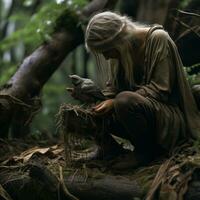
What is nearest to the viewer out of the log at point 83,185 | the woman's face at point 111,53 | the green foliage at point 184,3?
the log at point 83,185

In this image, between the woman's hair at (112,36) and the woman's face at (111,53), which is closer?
the woman's hair at (112,36)

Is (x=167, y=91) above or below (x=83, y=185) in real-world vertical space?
above

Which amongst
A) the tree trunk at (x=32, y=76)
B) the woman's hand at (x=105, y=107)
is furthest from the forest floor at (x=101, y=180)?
the tree trunk at (x=32, y=76)

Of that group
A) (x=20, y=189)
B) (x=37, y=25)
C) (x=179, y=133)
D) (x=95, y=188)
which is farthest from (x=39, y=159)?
(x=37, y=25)

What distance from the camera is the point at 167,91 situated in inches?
242

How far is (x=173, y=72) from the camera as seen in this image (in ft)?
20.4

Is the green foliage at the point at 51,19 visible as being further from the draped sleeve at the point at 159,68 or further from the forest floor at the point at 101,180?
the draped sleeve at the point at 159,68

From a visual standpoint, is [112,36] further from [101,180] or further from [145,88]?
[101,180]

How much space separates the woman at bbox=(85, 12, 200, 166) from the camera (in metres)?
6.07

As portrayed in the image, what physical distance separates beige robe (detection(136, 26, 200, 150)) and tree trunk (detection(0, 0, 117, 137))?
248cm

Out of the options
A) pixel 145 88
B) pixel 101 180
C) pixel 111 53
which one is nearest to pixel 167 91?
pixel 145 88

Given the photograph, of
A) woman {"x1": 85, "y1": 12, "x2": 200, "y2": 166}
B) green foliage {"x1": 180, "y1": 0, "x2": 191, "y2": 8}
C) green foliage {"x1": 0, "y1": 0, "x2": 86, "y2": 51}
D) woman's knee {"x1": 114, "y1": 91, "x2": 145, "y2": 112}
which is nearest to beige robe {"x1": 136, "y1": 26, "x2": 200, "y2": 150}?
woman {"x1": 85, "y1": 12, "x2": 200, "y2": 166}

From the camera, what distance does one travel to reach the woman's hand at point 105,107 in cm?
611

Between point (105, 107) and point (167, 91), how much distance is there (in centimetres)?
62
